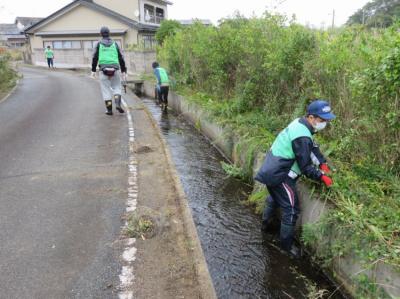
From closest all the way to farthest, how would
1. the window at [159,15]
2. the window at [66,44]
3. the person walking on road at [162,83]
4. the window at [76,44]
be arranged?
1. the person walking on road at [162,83]
2. the window at [76,44]
3. the window at [66,44]
4. the window at [159,15]

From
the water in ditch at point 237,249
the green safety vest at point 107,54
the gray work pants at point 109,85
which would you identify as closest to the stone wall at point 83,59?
the gray work pants at point 109,85

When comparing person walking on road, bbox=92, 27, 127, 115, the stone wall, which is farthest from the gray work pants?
the stone wall

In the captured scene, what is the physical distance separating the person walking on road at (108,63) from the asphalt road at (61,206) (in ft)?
3.25

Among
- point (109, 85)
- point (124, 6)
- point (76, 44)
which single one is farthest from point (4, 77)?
point (124, 6)

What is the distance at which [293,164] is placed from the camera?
4.27 m

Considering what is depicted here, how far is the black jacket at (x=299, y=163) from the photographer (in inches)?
159

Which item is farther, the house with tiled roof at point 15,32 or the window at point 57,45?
the house with tiled roof at point 15,32

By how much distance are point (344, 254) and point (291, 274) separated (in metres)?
0.79

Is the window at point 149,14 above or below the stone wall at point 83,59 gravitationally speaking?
above

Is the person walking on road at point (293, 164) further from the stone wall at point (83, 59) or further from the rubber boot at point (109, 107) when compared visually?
the stone wall at point (83, 59)

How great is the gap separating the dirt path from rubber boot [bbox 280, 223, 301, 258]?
3.61 feet

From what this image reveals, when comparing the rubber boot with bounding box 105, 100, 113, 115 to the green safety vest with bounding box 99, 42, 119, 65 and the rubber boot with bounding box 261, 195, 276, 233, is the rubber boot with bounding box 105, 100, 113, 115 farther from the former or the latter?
the rubber boot with bounding box 261, 195, 276, 233

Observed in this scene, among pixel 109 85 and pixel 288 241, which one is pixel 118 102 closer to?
pixel 109 85

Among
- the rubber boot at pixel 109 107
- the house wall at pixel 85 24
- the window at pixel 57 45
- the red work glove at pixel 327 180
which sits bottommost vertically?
the rubber boot at pixel 109 107
